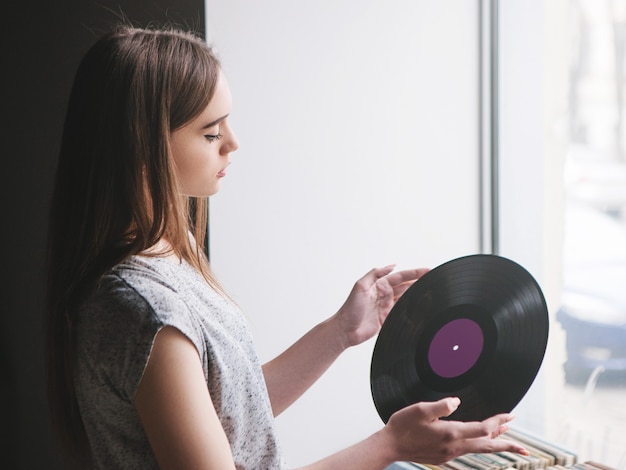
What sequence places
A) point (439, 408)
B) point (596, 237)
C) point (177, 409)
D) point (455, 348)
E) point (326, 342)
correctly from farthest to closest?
point (596, 237) → point (326, 342) → point (455, 348) → point (439, 408) → point (177, 409)

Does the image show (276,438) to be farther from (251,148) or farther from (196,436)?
(251,148)

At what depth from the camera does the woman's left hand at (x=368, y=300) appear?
1342 mm

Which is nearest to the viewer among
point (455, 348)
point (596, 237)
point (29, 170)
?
point (455, 348)

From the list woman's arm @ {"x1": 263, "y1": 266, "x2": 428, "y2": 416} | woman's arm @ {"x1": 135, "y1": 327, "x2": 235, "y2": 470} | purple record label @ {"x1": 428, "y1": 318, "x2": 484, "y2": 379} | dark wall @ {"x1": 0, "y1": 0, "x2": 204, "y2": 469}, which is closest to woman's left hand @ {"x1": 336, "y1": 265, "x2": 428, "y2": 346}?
woman's arm @ {"x1": 263, "y1": 266, "x2": 428, "y2": 416}

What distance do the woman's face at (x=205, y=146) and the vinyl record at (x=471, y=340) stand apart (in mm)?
320

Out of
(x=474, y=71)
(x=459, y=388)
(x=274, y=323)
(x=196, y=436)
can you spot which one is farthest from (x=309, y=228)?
(x=196, y=436)

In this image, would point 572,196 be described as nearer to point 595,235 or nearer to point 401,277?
point 595,235

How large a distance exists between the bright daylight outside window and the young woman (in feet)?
4.60

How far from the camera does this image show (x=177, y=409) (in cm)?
87

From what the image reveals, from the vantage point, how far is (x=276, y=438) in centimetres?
Result: 107

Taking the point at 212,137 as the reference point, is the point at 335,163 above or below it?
below

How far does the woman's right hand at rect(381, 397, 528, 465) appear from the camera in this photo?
99 centimetres

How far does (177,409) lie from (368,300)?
542 millimetres

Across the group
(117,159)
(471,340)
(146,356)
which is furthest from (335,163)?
(146,356)
